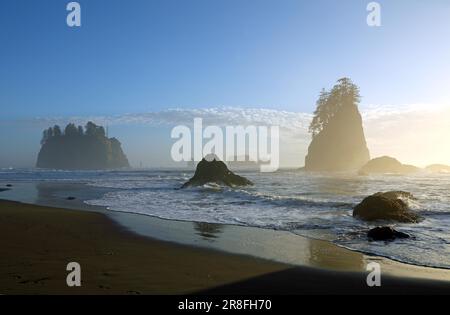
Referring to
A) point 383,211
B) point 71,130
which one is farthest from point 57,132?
point 383,211

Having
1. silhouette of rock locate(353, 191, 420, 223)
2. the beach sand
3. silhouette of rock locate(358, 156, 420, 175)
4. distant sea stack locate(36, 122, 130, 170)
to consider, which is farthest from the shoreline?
distant sea stack locate(36, 122, 130, 170)

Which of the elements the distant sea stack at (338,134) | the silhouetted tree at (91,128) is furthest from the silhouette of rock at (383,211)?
the silhouetted tree at (91,128)

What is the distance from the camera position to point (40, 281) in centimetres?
645

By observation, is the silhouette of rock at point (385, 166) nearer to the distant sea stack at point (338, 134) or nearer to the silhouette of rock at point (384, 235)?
the distant sea stack at point (338, 134)

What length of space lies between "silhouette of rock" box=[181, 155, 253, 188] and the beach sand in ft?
82.9

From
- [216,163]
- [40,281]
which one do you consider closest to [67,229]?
[40,281]

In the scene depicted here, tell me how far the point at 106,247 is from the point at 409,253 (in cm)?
817

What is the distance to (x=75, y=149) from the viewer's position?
584 feet

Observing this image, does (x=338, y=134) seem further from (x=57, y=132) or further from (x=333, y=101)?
(x=57, y=132)

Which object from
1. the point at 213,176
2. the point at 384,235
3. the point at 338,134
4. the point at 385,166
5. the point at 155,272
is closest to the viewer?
the point at 155,272

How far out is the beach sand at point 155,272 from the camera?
635 cm

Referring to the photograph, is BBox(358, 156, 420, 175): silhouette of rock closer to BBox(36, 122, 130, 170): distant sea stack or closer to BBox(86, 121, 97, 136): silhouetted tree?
BBox(36, 122, 130, 170): distant sea stack

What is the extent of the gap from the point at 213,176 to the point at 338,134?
67561mm
